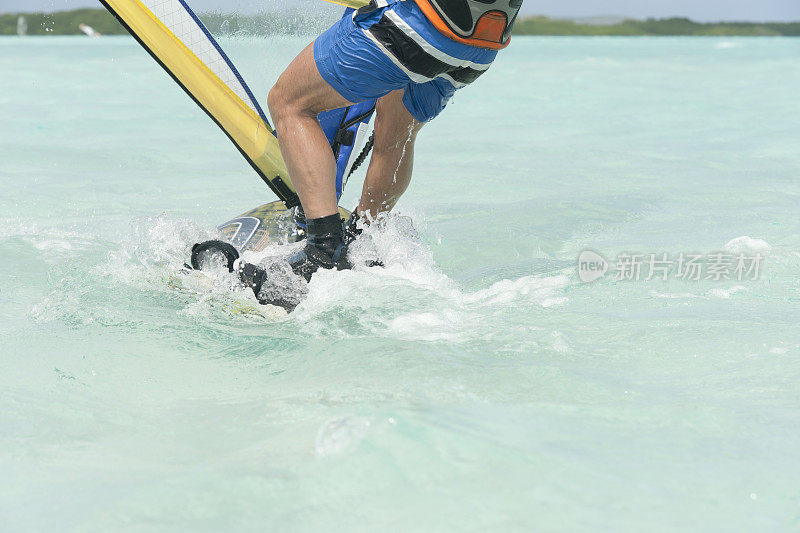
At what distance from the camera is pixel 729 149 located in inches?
275

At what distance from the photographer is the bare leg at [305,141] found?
2750mm

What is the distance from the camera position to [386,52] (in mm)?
2529

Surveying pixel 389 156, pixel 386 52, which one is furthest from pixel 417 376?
pixel 389 156

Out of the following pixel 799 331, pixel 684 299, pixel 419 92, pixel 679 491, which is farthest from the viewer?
pixel 419 92

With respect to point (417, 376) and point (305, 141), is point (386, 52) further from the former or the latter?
point (417, 376)

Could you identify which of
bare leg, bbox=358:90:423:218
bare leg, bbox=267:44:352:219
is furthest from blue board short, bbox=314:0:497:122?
bare leg, bbox=358:90:423:218

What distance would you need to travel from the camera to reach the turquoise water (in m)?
1.47

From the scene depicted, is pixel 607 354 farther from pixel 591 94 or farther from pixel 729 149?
pixel 591 94

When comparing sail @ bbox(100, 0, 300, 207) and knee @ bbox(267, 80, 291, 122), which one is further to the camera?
sail @ bbox(100, 0, 300, 207)

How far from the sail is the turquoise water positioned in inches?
6.8

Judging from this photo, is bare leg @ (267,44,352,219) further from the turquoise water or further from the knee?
the turquoise water

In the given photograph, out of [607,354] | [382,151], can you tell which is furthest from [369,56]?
[607,354]

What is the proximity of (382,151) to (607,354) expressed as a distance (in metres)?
1.39

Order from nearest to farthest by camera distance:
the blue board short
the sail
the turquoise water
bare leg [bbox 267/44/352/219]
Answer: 1. the turquoise water
2. the blue board short
3. bare leg [bbox 267/44/352/219]
4. the sail
